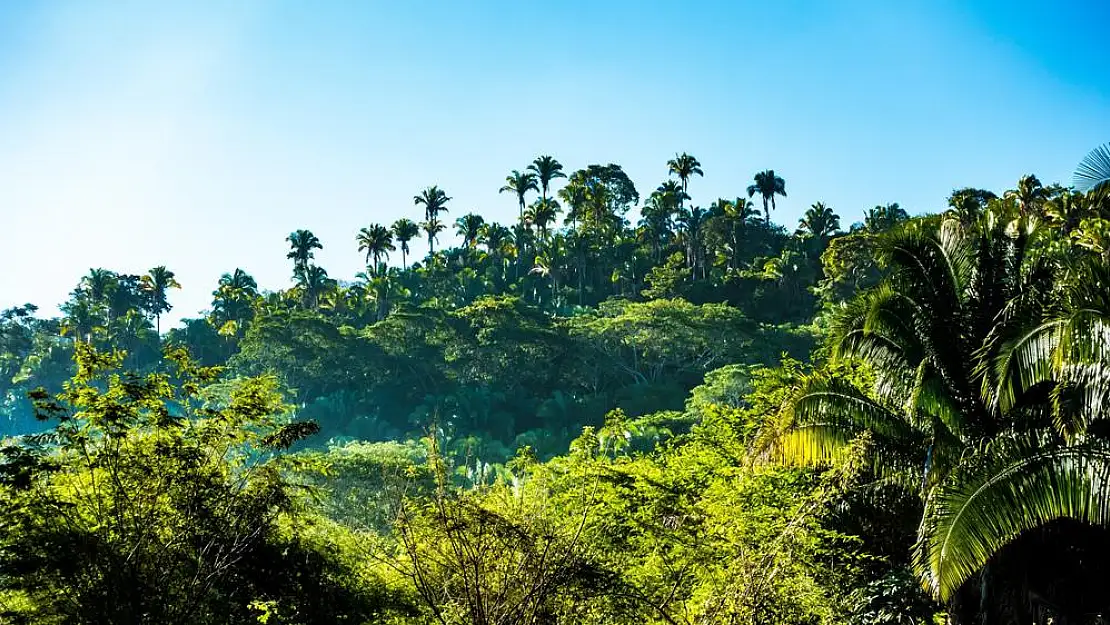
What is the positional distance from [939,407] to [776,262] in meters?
55.4

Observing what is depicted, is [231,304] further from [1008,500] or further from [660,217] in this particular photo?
[1008,500]

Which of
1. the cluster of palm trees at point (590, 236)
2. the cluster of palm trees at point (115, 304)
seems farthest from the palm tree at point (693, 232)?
the cluster of palm trees at point (115, 304)

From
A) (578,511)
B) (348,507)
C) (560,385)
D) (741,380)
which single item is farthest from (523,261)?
(578,511)

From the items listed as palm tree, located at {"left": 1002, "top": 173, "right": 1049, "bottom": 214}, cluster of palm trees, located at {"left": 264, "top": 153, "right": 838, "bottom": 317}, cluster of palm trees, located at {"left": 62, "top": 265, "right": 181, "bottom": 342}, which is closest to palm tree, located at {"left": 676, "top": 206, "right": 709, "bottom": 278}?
cluster of palm trees, located at {"left": 264, "top": 153, "right": 838, "bottom": 317}

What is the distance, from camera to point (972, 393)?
11.6 metres

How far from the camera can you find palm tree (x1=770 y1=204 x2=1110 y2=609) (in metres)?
9.62

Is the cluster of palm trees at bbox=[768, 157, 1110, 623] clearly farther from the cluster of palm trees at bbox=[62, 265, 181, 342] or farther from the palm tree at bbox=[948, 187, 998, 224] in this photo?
the cluster of palm trees at bbox=[62, 265, 181, 342]

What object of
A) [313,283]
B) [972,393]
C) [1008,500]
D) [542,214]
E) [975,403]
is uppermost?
[542,214]

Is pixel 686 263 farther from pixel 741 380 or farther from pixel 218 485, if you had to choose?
pixel 218 485

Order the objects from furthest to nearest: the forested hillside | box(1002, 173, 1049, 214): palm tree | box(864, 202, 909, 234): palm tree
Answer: box(864, 202, 909, 234): palm tree → box(1002, 173, 1049, 214): palm tree → the forested hillside

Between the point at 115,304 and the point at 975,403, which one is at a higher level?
the point at 115,304

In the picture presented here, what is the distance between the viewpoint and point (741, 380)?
43.9 m

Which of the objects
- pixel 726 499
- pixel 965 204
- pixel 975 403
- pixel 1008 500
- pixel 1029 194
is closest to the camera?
pixel 1008 500

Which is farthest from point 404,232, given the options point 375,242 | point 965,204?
point 965,204
